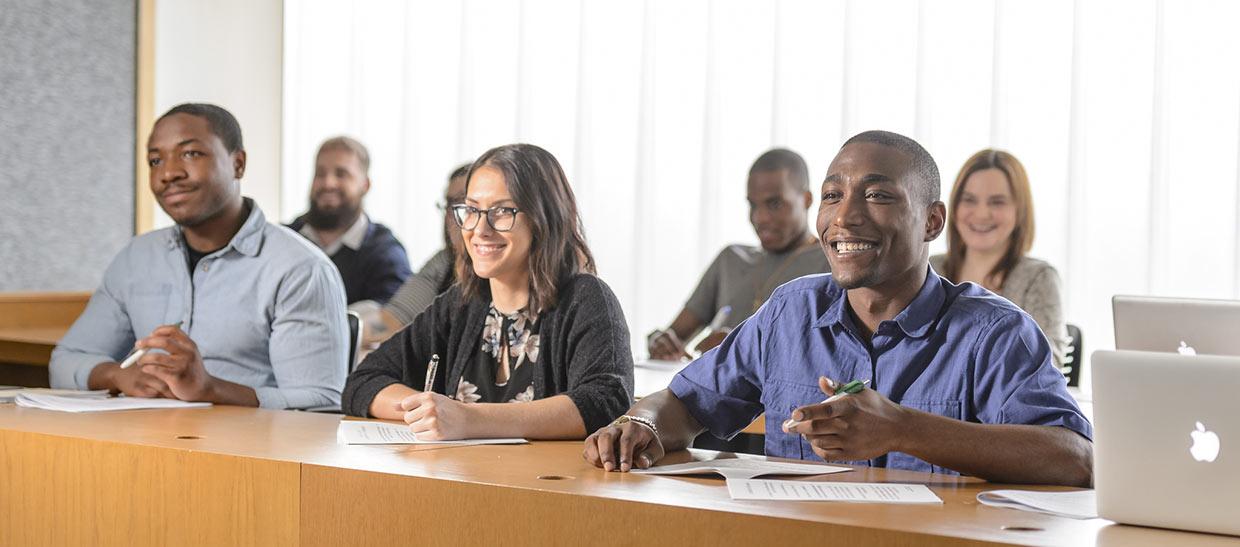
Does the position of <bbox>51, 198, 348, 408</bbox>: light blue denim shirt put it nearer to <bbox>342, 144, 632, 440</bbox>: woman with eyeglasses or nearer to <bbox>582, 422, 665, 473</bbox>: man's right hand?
<bbox>342, 144, 632, 440</bbox>: woman with eyeglasses

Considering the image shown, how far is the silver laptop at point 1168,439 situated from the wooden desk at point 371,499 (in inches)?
1.1

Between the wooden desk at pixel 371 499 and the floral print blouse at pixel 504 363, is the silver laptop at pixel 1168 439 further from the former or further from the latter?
the floral print blouse at pixel 504 363

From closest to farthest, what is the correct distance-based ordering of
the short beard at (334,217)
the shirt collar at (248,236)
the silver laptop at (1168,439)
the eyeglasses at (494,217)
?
1. the silver laptop at (1168,439)
2. the eyeglasses at (494,217)
3. the shirt collar at (248,236)
4. the short beard at (334,217)

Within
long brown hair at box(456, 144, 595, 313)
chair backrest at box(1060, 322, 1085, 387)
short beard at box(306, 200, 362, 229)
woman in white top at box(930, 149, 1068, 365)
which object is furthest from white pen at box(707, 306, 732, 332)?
long brown hair at box(456, 144, 595, 313)

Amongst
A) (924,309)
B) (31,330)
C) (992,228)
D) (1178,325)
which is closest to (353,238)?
(31,330)

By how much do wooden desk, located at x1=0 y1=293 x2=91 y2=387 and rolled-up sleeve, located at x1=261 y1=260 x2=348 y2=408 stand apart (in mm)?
1400

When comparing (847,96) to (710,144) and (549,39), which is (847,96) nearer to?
(710,144)

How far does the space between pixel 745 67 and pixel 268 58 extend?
7.18ft

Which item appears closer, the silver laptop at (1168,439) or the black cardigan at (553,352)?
the silver laptop at (1168,439)

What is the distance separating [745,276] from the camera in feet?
13.5

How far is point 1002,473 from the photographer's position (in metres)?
1.70

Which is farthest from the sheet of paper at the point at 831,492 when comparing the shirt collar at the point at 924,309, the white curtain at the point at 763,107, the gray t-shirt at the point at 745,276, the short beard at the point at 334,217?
the short beard at the point at 334,217

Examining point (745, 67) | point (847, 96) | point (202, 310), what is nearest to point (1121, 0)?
point (847, 96)

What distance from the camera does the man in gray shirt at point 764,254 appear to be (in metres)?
4.00
